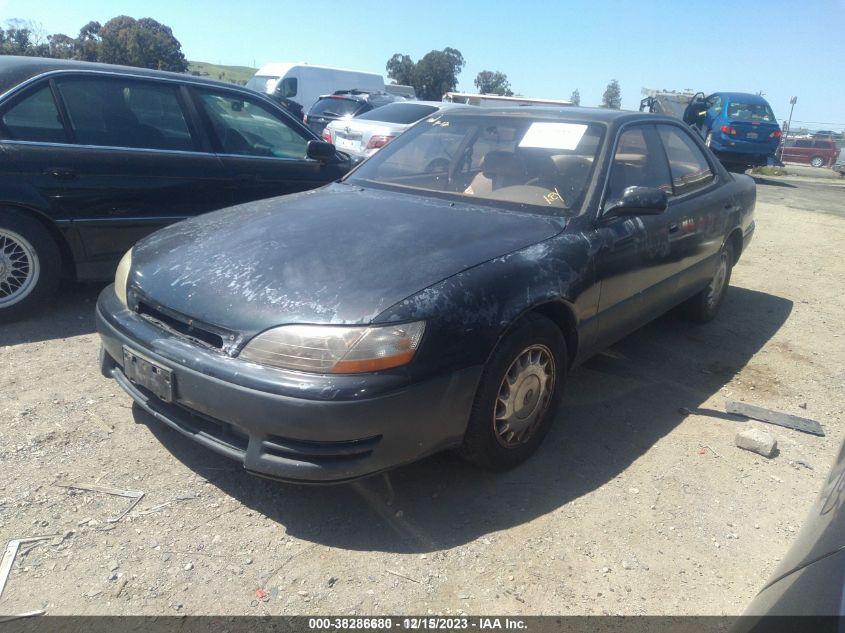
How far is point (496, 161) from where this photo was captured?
3682 millimetres

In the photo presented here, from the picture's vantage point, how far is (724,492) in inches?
116

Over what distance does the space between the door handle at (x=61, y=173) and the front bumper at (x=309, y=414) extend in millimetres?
2275

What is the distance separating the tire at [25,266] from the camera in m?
4.11

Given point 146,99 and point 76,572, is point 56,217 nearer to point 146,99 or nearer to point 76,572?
point 146,99

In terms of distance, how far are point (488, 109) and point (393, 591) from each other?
2936mm

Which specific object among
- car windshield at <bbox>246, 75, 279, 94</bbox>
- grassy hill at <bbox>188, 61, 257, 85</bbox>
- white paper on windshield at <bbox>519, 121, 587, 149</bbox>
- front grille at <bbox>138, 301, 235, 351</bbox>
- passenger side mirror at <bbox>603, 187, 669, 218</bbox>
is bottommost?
front grille at <bbox>138, 301, 235, 351</bbox>

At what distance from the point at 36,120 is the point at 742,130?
54.0 feet

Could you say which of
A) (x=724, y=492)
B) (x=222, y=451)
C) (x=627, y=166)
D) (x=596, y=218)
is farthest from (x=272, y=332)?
(x=627, y=166)

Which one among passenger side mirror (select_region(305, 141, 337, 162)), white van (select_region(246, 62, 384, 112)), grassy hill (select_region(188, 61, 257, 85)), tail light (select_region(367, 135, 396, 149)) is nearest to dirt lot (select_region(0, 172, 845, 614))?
passenger side mirror (select_region(305, 141, 337, 162))

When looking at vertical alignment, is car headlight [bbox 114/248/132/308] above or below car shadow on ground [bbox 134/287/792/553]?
above

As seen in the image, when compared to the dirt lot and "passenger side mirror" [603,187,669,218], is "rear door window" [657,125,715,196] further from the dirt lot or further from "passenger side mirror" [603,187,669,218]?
the dirt lot

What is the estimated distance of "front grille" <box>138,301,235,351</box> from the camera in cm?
244

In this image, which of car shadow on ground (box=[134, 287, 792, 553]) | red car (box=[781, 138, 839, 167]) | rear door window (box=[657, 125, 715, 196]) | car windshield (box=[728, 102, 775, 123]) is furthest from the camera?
red car (box=[781, 138, 839, 167])

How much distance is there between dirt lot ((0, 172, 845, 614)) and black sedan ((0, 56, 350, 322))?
0.66 metres
